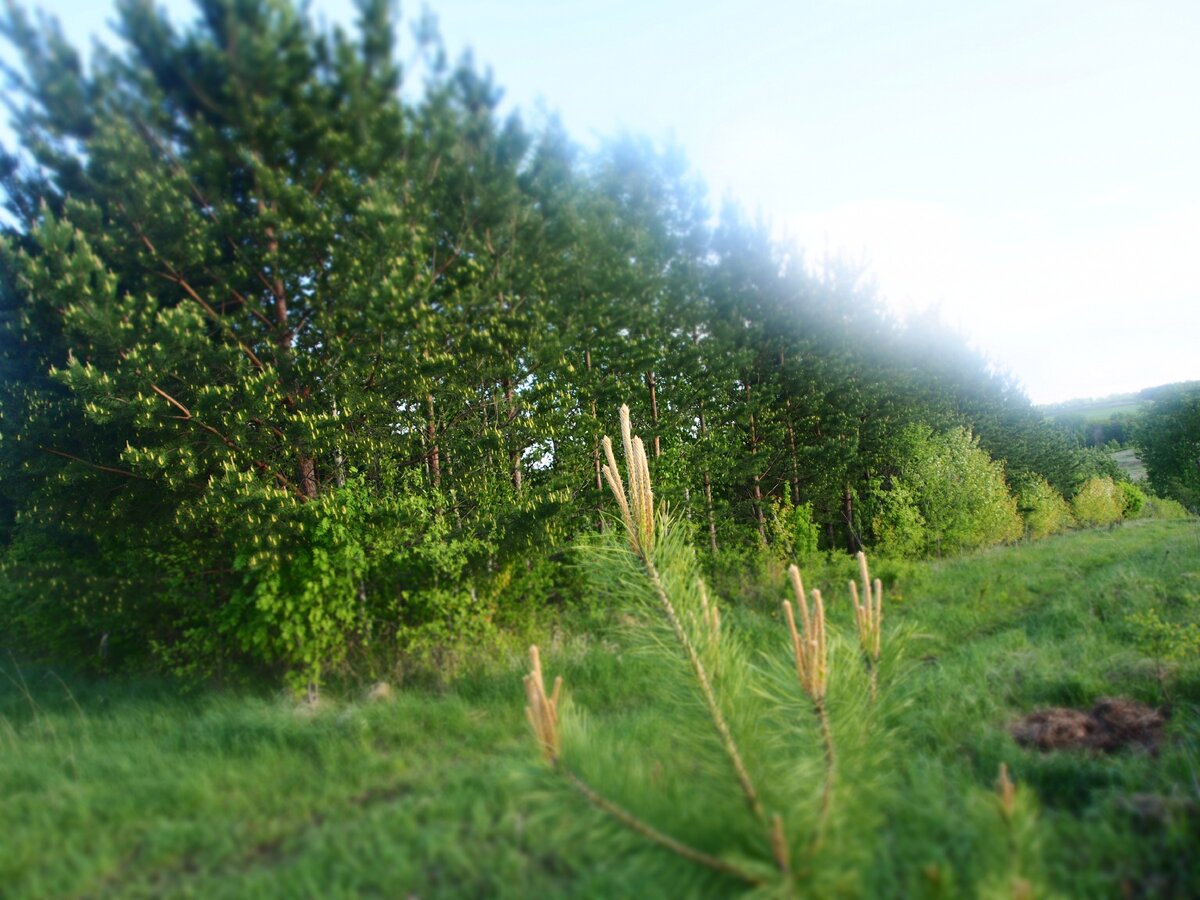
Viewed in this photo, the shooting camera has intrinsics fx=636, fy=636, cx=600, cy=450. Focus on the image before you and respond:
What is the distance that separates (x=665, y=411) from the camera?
51.4 feet

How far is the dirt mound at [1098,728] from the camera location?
4.13 m

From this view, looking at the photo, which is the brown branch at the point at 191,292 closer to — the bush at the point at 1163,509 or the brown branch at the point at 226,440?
the brown branch at the point at 226,440

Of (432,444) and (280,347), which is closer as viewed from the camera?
(280,347)

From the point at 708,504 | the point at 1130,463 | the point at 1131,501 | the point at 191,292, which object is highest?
the point at 191,292

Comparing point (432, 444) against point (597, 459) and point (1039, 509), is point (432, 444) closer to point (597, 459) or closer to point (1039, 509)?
point (597, 459)

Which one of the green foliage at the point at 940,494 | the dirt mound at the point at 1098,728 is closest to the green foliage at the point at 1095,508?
the green foliage at the point at 940,494

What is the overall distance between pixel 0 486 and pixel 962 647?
1467 centimetres

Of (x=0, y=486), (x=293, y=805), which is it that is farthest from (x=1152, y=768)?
(x=0, y=486)

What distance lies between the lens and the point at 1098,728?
4391 millimetres

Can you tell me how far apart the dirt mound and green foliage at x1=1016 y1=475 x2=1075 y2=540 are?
101ft

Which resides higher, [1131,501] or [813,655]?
[813,655]

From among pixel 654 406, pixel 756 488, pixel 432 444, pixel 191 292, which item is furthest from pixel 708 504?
pixel 191 292

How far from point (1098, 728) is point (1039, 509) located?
34.2 m

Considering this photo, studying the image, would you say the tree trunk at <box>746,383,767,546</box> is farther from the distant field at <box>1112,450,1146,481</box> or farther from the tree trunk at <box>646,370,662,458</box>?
the distant field at <box>1112,450,1146,481</box>
